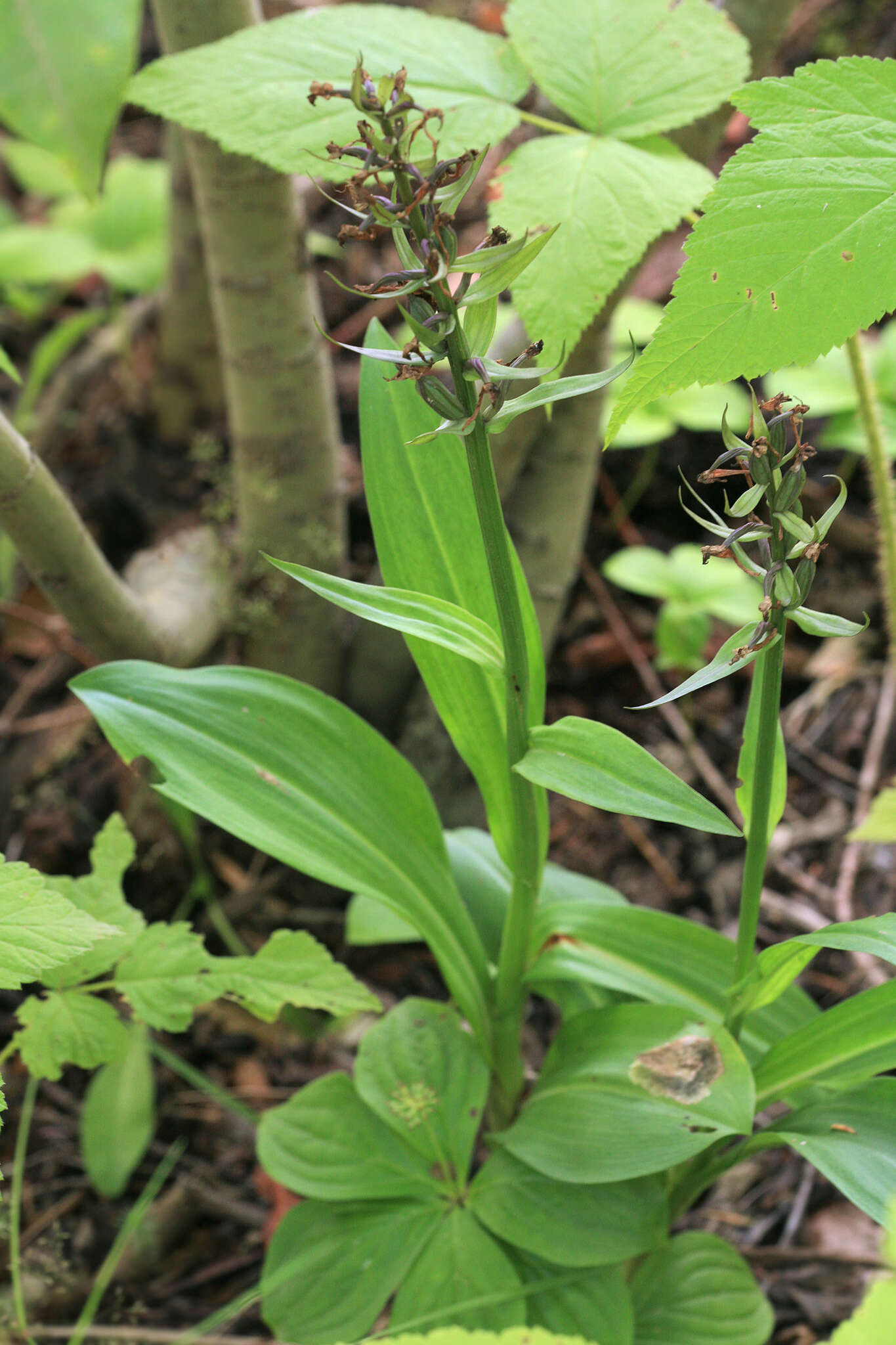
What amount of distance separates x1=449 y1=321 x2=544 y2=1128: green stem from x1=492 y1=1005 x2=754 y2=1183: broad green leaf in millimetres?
99

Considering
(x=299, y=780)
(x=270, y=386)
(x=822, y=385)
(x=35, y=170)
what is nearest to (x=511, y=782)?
(x=299, y=780)

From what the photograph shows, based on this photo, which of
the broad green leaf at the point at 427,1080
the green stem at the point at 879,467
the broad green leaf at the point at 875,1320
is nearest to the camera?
the broad green leaf at the point at 875,1320

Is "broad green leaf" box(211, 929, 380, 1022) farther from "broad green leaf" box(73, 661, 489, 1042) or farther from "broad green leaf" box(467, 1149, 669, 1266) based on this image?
"broad green leaf" box(467, 1149, 669, 1266)

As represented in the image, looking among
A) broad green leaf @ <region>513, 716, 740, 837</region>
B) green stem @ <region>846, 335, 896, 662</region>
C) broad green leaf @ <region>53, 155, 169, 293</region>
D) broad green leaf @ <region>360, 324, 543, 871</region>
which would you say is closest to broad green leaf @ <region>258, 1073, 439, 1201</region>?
broad green leaf @ <region>360, 324, 543, 871</region>

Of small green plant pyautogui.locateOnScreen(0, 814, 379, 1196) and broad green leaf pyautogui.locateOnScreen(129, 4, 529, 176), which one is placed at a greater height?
broad green leaf pyautogui.locateOnScreen(129, 4, 529, 176)

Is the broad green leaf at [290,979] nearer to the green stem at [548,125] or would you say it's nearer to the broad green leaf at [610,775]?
the broad green leaf at [610,775]

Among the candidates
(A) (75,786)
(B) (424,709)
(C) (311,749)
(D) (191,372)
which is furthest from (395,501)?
(D) (191,372)

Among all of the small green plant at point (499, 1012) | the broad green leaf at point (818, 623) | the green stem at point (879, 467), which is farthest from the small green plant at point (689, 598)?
the broad green leaf at point (818, 623)

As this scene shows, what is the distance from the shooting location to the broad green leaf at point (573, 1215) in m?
1.06

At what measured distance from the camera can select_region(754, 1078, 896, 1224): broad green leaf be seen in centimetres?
90

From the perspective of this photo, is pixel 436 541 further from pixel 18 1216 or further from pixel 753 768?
pixel 18 1216

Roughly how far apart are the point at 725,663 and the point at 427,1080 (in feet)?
2.39

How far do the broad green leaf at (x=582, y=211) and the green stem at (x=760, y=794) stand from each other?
0.36 meters

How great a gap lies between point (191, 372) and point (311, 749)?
1577 millimetres
